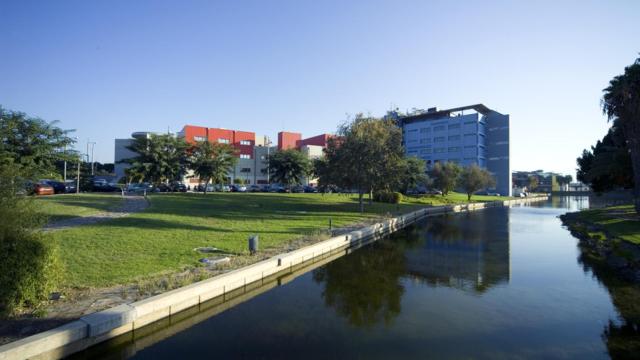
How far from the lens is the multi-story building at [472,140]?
10512 cm

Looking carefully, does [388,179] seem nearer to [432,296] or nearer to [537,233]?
[537,233]

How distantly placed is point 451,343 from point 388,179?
995 inches

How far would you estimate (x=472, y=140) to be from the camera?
105000 millimetres

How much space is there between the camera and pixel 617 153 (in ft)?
111

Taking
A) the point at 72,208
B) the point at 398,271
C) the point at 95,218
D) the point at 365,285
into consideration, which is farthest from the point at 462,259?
the point at 72,208

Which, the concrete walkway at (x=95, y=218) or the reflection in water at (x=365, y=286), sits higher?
the concrete walkway at (x=95, y=218)

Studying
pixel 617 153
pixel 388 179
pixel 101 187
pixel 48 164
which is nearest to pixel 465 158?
pixel 617 153

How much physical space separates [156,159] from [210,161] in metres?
5.66

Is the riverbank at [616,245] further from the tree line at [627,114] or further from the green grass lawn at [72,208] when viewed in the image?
the green grass lawn at [72,208]

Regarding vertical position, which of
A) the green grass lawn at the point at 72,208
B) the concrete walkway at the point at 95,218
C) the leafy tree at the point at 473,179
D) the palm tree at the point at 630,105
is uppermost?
the palm tree at the point at 630,105

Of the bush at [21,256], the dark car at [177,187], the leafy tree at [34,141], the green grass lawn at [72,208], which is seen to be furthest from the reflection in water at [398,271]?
the dark car at [177,187]

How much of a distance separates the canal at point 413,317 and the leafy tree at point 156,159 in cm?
3044

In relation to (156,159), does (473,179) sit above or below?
below

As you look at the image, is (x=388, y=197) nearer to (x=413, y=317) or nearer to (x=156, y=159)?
(x=156, y=159)
